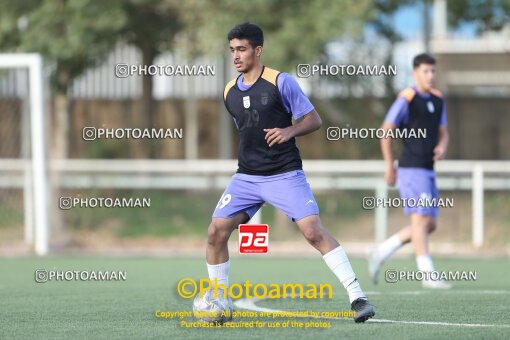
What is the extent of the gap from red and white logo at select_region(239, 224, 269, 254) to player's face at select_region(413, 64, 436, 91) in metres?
4.24

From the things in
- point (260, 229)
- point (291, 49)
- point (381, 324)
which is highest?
point (291, 49)

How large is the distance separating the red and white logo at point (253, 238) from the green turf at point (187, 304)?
0.63m

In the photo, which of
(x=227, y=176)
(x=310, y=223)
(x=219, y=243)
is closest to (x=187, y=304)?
(x=219, y=243)

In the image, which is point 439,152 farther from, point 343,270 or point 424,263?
point 343,270

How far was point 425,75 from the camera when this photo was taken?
1178 cm

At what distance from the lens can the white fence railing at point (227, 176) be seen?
1900 centimetres

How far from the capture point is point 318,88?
907 inches

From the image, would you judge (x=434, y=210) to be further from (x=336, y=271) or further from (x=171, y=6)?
(x=171, y=6)

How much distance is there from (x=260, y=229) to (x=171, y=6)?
13152 mm

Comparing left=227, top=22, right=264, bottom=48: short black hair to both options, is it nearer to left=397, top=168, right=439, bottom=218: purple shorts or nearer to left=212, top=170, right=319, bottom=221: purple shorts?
left=212, top=170, right=319, bottom=221: purple shorts

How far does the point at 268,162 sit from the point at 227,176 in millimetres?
12570

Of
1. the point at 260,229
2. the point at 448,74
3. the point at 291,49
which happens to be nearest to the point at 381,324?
the point at 260,229

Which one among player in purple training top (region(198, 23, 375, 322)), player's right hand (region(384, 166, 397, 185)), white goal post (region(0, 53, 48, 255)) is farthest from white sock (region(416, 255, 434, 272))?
white goal post (region(0, 53, 48, 255))

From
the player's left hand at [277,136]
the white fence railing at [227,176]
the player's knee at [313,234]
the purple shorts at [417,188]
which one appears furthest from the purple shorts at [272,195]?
the white fence railing at [227,176]
